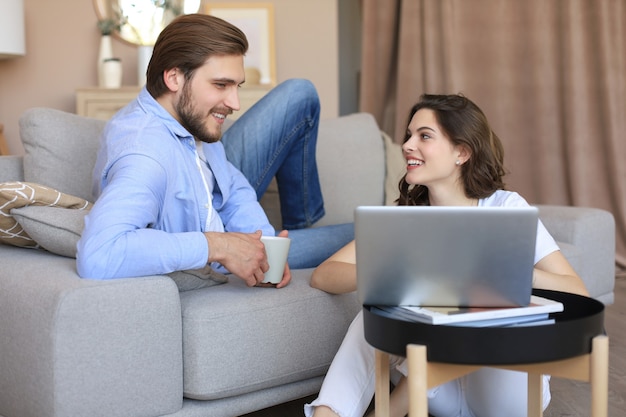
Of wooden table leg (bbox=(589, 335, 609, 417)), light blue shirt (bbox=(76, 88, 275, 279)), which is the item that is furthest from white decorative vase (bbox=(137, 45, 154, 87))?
wooden table leg (bbox=(589, 335, 609, 417))

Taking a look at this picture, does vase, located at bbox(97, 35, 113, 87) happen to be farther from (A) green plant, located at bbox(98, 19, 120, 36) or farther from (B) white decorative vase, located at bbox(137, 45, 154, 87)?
(B) white decorative vase, located at bbox(137, 45, 154, 87)

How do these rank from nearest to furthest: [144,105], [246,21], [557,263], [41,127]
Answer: [557,263]
[144,105]
[41,127]
[246,21]

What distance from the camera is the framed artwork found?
4.54m

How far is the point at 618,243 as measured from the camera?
13.2 ft

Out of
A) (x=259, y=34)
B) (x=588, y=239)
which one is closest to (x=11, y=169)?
(x=588, y=239)

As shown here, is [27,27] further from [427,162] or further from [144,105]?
[427,162]

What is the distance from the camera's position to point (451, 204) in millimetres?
1809

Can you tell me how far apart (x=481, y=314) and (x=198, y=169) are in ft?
3.11

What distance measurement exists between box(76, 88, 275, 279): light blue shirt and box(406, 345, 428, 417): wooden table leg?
0.61m

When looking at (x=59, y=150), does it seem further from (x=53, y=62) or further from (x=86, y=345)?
(x=53, y=62)

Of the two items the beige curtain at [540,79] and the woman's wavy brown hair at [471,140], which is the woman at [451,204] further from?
the beige curtain at [540,79]

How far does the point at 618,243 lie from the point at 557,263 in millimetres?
2627

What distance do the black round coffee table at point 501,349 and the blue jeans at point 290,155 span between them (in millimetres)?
1076

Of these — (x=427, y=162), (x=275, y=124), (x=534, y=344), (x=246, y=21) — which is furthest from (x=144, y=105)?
(x=246, y=21)
